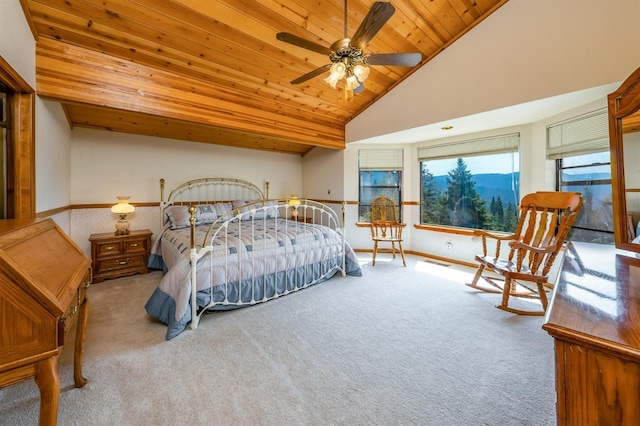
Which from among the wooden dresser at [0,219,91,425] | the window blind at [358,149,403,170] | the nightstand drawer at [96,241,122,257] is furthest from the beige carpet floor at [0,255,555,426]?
the window blind at [358,149,403,170]

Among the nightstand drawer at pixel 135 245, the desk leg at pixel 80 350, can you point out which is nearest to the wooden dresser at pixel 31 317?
the desk leg at pixel 80 350

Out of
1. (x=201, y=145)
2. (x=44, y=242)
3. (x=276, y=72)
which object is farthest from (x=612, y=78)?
(x=201, y=145)

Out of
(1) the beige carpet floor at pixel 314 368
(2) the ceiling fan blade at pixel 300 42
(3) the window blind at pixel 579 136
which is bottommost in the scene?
(1) the beige carpet floor at pixel 314 368

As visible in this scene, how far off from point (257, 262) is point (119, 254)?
215 cm

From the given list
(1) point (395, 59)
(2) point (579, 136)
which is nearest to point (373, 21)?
(1) point (395, 59)

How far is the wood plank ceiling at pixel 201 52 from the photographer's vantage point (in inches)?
86.4

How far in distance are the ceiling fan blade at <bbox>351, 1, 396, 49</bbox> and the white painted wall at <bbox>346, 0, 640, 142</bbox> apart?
1.88m

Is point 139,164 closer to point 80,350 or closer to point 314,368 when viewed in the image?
point 80,350

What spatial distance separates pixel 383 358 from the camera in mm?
1758

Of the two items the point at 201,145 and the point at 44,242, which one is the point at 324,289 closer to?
the point at 44,242

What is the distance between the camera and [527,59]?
253cm

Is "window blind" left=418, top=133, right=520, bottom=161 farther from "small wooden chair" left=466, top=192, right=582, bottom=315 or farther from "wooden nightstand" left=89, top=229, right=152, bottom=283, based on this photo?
"wooden nightstand" left=89, top=229, right=152, bottom=283

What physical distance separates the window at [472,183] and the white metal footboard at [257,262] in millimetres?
2185

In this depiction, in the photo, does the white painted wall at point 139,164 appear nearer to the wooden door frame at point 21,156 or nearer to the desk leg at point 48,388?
the wooden door frame at point 21,156
